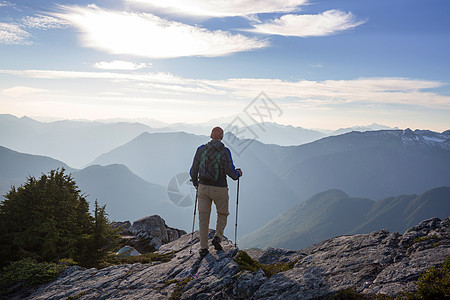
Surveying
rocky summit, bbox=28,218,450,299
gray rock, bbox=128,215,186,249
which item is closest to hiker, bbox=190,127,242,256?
rocky summit, bbox=28,218,450,299

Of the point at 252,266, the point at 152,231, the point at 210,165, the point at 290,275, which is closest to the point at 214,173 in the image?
the point at 210,165

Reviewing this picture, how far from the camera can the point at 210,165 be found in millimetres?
11070

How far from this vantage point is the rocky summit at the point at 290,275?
298 inches

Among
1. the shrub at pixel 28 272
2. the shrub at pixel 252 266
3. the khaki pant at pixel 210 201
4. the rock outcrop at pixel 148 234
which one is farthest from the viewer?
the rock outcrop at pixel 148 234

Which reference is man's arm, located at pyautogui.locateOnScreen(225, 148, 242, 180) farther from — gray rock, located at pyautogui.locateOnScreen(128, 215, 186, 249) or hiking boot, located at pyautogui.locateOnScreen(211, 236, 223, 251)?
gray rock, located at pyautogui.locateOnScreen(128, 215, 186, 249)

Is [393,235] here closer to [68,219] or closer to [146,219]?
[68,219]

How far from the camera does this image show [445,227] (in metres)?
9.05

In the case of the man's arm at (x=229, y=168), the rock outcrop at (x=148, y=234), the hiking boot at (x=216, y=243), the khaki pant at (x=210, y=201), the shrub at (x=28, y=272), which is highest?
the man's arm at (x=229, y=168)

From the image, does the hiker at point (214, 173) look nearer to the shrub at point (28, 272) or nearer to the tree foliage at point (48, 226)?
the shrub at point (28, 272)

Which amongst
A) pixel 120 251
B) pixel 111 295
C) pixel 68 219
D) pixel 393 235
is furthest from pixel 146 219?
pixel 393 235

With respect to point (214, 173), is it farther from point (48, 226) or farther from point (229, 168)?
point (48, 226)

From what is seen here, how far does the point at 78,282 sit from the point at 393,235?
12787 mm

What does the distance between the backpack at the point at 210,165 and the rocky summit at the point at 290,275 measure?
317 centimetres

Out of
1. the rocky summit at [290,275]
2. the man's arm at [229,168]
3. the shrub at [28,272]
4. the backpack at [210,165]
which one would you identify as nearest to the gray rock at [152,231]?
the shrub at [28,272]
